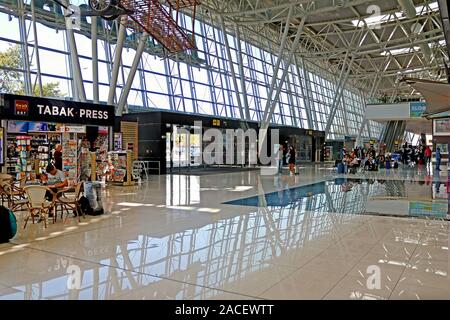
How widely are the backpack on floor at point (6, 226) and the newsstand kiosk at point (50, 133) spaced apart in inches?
193

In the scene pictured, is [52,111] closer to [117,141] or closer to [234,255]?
[117,141]

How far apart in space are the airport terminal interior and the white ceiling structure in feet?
1.15

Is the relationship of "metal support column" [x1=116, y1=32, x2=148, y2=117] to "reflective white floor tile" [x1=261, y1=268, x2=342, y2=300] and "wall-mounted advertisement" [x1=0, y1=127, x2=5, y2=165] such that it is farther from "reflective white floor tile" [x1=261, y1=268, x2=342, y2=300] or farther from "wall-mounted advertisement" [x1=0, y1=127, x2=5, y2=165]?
"reflective white floor tile" [x1=261, y1=268, x2=342, y2=300]

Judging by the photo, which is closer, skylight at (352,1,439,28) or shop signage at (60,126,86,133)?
shop signage at (60,126,86,133)

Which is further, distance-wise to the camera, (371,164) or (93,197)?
(371,164)

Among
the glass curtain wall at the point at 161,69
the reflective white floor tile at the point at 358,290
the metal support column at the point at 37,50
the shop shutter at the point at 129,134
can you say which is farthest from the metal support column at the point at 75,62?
the reflective white floor tile at the point at 358,290

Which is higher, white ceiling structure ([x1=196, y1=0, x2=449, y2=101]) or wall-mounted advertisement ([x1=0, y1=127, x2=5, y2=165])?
white ceiling structure ([x1=196, y1=0, x2=449, y2=101])

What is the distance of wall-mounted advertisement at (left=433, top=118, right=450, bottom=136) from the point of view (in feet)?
68.2

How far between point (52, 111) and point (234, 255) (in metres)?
8.01

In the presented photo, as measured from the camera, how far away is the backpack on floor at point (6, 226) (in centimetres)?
542

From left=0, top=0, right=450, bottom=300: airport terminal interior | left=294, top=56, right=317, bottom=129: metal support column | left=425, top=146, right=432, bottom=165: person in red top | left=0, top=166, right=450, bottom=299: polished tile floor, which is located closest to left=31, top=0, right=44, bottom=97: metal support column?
left=0, top=0, right=450, bottom=300: airport terminal interior

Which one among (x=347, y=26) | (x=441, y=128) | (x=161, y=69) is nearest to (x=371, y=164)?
(x=441, y=128)

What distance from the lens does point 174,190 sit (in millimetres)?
12250

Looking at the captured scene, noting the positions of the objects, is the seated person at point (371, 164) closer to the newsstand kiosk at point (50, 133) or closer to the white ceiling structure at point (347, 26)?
the white ceiling structure at point (347, 26)
